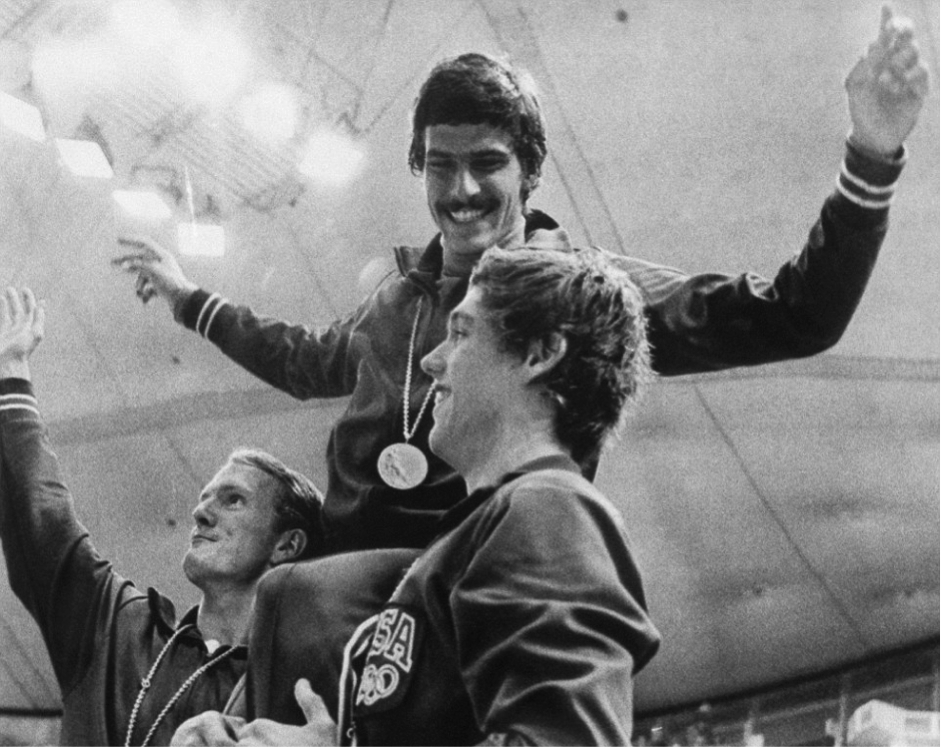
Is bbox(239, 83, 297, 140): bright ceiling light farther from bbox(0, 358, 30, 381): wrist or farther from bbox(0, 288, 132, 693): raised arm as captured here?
bbox(0, 358, 30, 381): wrist

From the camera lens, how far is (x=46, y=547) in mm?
2312

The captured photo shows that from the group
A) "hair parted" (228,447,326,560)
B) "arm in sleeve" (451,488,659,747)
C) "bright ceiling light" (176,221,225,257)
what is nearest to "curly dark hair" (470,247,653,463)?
"arm in sleeve" (451,488,659,747)

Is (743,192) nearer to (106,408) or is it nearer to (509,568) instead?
(106,408)

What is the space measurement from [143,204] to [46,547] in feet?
3.16

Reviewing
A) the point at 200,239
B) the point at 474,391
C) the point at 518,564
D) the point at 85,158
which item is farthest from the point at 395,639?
the point at 85,158

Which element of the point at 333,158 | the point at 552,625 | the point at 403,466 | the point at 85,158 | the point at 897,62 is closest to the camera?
the point at 552,625

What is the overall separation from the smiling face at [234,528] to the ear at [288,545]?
29mm

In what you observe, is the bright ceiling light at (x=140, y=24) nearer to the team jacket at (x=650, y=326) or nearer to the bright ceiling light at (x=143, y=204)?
the bright ceiling light at (x=143, y=204)

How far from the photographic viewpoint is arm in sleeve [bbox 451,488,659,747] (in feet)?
4.33

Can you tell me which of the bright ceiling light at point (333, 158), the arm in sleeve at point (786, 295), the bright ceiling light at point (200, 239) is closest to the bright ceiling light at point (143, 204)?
the bright ceiling light at point (200, 239)

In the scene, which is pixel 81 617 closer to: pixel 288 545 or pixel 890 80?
pixel 288 545

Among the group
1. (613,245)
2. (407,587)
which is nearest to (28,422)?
(407,587)

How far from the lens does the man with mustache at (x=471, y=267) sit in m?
1.81

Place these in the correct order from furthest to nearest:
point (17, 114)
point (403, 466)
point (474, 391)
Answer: point (17, 114), point (403, 466), point (474, 391)
